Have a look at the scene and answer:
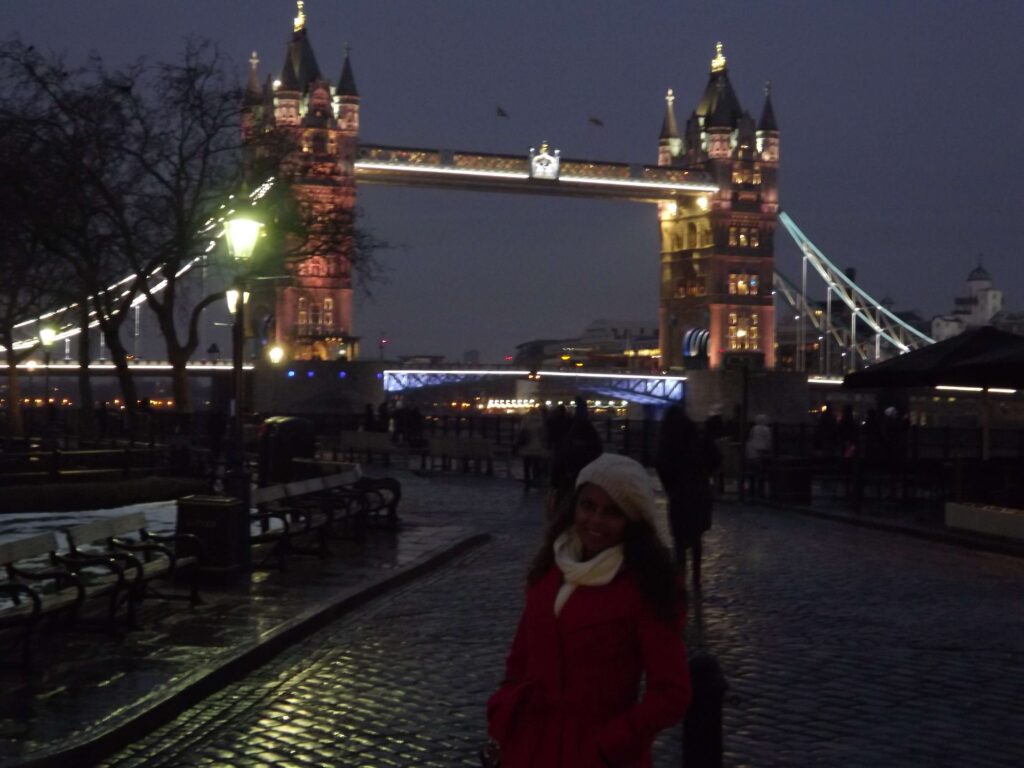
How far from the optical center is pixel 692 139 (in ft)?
352

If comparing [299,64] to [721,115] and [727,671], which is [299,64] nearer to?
[721,115]

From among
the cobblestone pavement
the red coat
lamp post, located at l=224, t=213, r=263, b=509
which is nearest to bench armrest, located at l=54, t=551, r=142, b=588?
the cobblestone pavement

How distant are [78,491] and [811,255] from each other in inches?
3704

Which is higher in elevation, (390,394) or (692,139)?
(692,139)

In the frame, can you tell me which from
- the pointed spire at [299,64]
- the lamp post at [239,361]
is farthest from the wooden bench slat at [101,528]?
the pointed spire at [299,64]

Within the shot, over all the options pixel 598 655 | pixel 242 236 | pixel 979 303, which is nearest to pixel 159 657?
pixel 242 236

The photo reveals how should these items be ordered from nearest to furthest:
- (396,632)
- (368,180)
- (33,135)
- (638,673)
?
1. (638,673)
2. (396,632)
3. (33,135)
4. (368,180)

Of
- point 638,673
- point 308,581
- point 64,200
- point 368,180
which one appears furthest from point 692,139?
point 638,673

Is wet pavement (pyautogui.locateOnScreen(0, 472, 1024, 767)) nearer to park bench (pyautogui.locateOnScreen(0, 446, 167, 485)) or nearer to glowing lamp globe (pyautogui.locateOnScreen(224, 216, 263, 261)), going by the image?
glowing lamp globe (pyautogui.locateOnScreen(224, 216, 263, 261))

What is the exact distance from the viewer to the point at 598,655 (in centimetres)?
374

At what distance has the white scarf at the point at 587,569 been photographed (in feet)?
12.5

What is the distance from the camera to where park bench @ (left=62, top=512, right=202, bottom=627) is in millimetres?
9758

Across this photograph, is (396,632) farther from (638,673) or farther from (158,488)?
(158,488)

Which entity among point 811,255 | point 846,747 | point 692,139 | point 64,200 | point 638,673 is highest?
point 692,139
